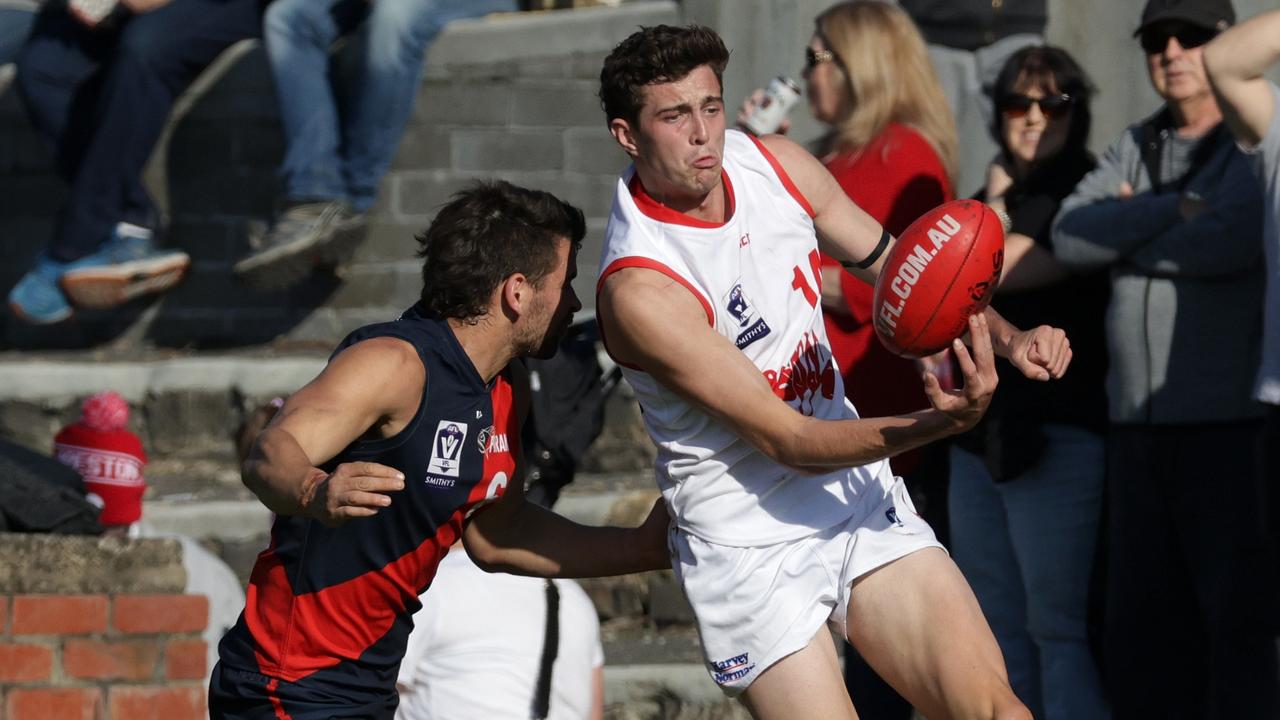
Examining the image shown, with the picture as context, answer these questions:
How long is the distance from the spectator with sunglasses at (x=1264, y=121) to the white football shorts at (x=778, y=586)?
1.14 metres

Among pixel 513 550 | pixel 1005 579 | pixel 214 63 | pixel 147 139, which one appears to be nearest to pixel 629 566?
pixel 513 550

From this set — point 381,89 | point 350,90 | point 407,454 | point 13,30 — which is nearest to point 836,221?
point 407,454

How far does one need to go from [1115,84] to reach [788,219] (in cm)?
398

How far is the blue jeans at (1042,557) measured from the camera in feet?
15.6

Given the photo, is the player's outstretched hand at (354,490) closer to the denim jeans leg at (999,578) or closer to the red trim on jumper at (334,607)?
the red trim on jumper at (334,607)

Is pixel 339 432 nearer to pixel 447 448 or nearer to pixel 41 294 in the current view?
pixel 447 448

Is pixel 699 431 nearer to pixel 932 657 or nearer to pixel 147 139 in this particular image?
pixel 932 657

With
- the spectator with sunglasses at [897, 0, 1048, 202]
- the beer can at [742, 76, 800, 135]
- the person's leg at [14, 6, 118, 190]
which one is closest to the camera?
the beer can at [742, 76, 800, 135]

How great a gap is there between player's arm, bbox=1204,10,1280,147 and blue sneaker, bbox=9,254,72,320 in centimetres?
457

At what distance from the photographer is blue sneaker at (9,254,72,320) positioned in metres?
6.92

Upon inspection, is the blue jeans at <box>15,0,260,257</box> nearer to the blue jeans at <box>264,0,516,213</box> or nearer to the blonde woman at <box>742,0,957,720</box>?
the blue jeans at <box>264,0,516,213</box>

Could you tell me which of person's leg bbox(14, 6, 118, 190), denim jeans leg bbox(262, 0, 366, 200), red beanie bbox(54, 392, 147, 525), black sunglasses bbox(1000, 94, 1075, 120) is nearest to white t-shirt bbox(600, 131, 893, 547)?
black sunglasses bbox(1000, 94, 1075, 120)

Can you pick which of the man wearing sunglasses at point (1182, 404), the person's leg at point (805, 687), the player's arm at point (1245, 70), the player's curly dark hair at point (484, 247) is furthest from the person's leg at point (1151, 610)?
the player's curly dark hair at point (484, 247)

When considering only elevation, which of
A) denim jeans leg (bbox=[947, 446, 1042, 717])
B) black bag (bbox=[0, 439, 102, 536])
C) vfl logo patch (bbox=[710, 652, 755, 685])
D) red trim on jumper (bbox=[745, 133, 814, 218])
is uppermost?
red trim on jumper (bbox=[745, 133, 814, 218])
